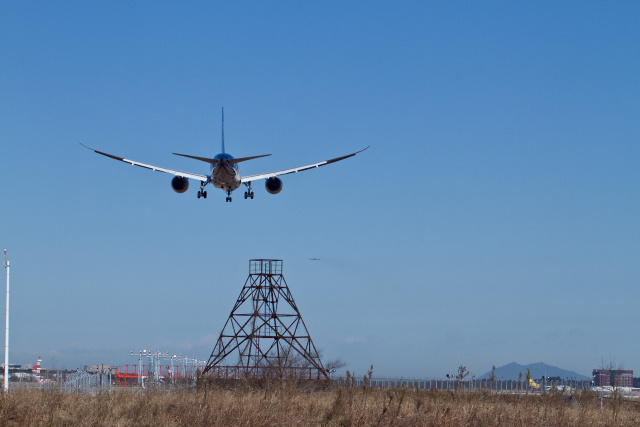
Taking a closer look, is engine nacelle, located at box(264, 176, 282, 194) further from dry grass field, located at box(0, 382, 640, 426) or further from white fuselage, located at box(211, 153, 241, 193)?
dry grass field, located at box(0, 382, 640, 426)

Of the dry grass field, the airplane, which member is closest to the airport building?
the dry grass field

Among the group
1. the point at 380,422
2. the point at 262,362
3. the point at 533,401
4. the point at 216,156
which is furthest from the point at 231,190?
the point at 380,422

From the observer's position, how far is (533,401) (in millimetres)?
36719

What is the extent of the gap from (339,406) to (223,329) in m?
47.0

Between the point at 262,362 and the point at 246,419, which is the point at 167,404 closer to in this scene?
the point at 246,419

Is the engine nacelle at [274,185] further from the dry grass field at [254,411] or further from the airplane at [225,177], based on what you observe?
the dry grass field at [254,411]

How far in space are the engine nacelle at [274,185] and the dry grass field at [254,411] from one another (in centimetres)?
2890

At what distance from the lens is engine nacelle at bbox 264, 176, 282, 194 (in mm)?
60531

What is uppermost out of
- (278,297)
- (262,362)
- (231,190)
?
(231,190)

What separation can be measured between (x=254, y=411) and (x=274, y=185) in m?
34.5

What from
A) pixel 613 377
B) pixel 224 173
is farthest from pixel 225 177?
pixel 613 377

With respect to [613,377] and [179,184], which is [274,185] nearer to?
[179,184]

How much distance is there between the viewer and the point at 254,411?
27.3m

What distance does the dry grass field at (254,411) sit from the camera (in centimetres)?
2631
